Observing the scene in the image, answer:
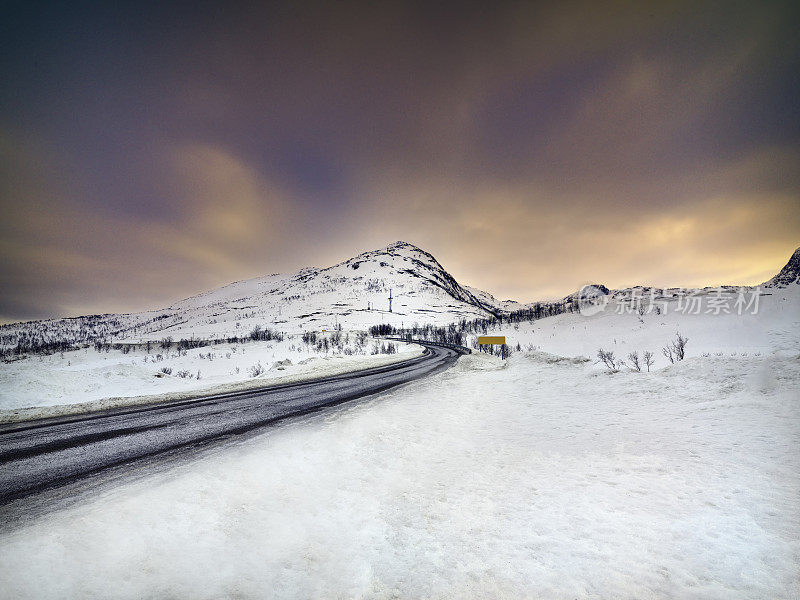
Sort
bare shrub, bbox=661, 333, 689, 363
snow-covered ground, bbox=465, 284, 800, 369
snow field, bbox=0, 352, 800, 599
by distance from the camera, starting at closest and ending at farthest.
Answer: snow field, bbox=0, 352, 800, 599, bare shrub, bbox=661, 333, 689, 363, snow-covered ground, bbox=465, 284, 800, 369

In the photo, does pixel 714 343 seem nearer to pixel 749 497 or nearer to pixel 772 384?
pixel 772 384

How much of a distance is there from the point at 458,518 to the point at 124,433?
677 cm

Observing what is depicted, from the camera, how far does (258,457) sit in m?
4.92

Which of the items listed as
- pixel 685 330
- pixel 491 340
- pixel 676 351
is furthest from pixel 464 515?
pixel 685 330

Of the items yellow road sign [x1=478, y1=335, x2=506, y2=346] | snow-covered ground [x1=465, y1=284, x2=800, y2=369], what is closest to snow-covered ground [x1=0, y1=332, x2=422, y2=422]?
yellow road sign [x1=478, y1=335, x2=506, y2=346]

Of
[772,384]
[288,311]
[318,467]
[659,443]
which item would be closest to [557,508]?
[659,443]

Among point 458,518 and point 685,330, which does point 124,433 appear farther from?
point 685,330

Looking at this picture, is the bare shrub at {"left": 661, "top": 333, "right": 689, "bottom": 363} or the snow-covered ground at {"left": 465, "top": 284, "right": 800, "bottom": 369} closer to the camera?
the bare shrub at {"left": 661, "top": 333, "right": 689, "bottom": 363}

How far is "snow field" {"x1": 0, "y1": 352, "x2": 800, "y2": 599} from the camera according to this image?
101 inches

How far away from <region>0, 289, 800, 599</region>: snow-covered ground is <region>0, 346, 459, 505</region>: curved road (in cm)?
110

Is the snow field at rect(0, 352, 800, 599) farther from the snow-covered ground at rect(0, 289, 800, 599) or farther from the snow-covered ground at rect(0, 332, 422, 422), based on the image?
the snow-covered ground at rect(0, 332, 422, 422)

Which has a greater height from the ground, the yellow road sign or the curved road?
the yellow road sign

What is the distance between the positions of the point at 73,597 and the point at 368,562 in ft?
7.18

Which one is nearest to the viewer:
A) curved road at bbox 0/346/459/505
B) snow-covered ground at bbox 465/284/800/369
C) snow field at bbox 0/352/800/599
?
snow field at bbox 0/352/800/599
